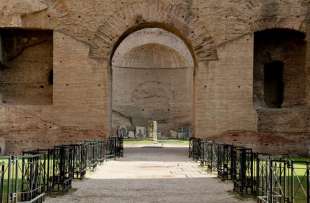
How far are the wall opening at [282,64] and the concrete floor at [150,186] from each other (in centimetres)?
707

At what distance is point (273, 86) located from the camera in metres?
20.3

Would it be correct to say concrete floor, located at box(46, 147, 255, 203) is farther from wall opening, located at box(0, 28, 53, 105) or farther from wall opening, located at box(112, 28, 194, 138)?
wall opening, located at box(112, 28, 194, 138)

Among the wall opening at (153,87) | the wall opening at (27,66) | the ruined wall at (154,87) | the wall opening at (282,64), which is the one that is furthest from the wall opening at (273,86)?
the ruined wall at (154,87)

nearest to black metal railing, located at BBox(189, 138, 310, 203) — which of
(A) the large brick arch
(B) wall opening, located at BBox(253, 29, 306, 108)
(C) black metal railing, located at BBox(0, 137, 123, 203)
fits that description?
(C) black metal railing, located at BBox(0, 137, 123, 203)

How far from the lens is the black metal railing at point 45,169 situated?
6436 mm

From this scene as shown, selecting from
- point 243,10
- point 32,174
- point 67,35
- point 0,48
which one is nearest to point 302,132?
point 243,10

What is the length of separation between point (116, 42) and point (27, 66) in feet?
12.4

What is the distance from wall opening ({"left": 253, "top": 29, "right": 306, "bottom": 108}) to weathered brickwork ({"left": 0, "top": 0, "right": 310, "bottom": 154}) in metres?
0.72

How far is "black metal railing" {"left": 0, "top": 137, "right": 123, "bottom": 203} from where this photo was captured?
6.44 metres

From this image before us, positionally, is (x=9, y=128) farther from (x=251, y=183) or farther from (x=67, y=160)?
(x=251, y=183)

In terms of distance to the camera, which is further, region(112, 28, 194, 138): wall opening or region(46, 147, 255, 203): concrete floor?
region(112, 28, 194, 138): wall opening

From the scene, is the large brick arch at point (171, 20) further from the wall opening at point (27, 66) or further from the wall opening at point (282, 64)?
the wall opening at point (27, 66)

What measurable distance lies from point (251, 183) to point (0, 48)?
42.7ft

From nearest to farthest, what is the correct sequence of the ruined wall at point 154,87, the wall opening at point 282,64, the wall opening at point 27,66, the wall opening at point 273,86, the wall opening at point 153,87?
1. the wall opening at point 282,64
2. the wall opening at point 27,66
3. the wall opening at point 273,86
4. the wall opening at point 153,87
5. the ruined wall at point 154,87
